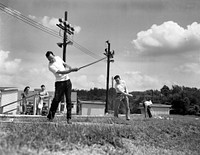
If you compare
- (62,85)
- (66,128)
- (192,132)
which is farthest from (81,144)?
(192,132)

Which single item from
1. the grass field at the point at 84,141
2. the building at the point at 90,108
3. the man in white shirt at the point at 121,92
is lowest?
the grass field at the point at 84,141

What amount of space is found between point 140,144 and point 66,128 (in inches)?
63.9

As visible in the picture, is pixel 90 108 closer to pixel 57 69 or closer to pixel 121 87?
pixel 121 87

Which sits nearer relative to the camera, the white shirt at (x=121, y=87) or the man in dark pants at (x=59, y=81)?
the man in dark pants at (x=59, y=81)

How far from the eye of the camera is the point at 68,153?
159 inches

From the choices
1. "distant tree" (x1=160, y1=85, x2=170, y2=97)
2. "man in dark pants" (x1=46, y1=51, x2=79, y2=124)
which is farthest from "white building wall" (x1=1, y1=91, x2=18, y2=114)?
"distant tree" (x1=160, y1=85, x2=170, y2=97)

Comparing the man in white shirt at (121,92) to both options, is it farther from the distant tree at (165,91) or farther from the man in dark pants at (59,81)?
the distant tree at (165,91)

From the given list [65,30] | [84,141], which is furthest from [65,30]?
[84,141]

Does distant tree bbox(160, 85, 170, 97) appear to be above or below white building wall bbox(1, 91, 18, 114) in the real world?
above

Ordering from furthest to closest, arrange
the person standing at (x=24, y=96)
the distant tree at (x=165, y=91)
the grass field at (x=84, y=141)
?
the distant tree at (x=165, y=91) < the person standing at (x=24, y=96) < the grass field at (x=84, y=141)

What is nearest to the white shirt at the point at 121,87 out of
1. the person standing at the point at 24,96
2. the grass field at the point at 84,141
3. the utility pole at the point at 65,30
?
the grass field at the point at 84,141

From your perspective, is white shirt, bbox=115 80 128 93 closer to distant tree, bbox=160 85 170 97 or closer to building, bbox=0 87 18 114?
building, bbox=0 87 18 114

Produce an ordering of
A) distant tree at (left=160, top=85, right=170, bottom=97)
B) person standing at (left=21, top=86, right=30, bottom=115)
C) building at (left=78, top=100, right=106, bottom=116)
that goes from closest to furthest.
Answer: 1. person standing at (left=21, top=86, right=30, bottom=115)
2. building at (left=78, top=100, right=106, bottom=116)
3. distant tree at (left=160, top=85, right=170, bottom=97)

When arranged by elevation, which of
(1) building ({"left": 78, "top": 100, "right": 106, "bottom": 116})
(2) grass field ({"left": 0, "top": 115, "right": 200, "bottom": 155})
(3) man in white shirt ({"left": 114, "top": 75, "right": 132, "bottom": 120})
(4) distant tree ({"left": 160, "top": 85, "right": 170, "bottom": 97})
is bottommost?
(2) grass field ({"left": 0, "top": 115, "right": 200, "bottom": 155})
